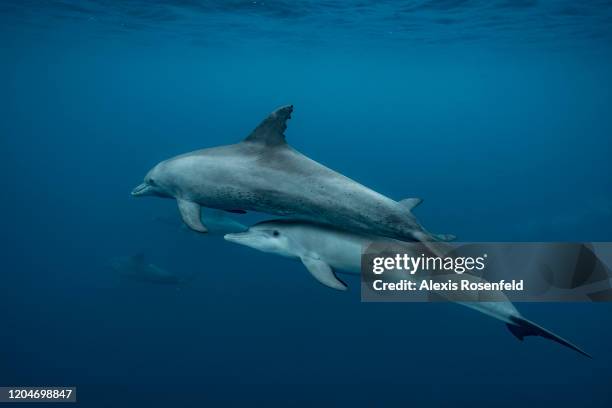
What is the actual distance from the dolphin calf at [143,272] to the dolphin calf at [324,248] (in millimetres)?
9308

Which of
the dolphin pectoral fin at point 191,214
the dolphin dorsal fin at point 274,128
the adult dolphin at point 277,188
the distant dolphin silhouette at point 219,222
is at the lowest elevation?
the distant dolphin silhouette at point 219,222

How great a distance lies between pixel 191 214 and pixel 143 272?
30.6 feet

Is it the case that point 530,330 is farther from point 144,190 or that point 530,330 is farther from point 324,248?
point 144,190

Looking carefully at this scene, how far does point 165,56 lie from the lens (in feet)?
180

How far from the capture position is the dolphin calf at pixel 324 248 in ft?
20.8

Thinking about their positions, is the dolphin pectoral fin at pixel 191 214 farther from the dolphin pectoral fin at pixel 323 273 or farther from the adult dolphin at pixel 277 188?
the dolphin pectoral fin at pixel 323 273

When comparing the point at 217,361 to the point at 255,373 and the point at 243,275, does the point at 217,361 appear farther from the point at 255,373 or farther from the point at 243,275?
the point at 243,275

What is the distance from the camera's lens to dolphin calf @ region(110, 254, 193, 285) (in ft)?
50.2

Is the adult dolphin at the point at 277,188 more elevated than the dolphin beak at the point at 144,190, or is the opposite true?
the adult dolphin at the point at 277,188

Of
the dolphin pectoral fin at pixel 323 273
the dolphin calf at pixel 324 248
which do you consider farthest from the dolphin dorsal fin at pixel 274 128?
the dolphin pectoral fin at pixel 323 273

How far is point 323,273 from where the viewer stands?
6.29 m

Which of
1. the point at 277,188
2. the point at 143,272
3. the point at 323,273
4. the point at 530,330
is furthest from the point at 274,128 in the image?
the point at 143,272

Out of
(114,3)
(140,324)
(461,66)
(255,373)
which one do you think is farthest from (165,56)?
(255,373)

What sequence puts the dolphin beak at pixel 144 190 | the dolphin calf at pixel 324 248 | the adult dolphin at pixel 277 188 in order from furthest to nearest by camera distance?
the dolphin beak at pixel 144 190
the dolphin calf at pixel 324 248
the adult dolphin at pixel 277 188
